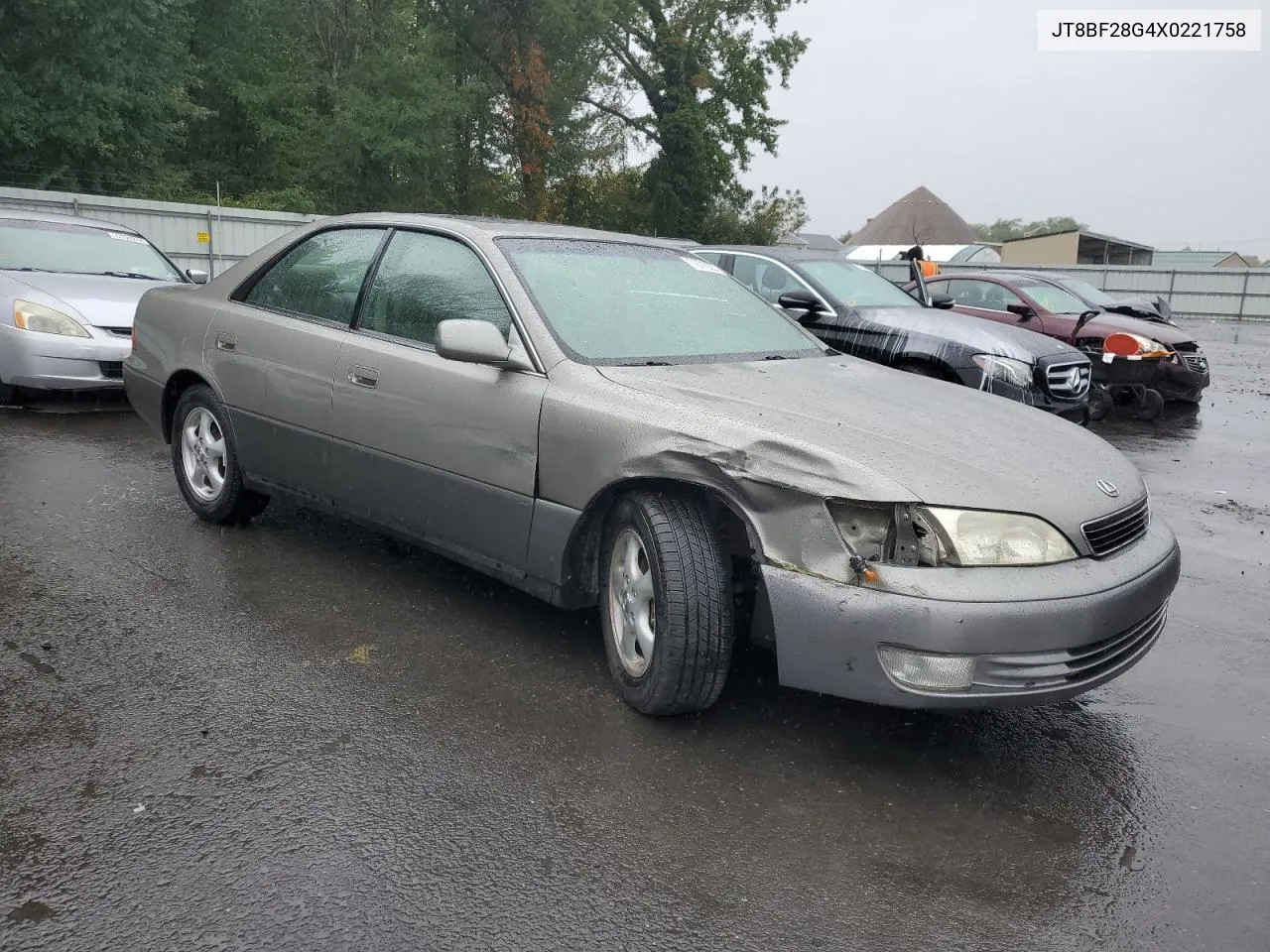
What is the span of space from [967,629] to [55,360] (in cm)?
720

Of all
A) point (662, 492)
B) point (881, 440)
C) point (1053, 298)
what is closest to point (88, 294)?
point (662, 492)

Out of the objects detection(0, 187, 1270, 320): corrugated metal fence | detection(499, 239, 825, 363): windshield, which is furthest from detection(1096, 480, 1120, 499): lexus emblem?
detection(0, 187, 1270, 320): corrugated metal fence

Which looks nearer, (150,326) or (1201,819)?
(1201,819)

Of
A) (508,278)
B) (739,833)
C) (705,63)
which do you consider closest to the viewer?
(739,833)

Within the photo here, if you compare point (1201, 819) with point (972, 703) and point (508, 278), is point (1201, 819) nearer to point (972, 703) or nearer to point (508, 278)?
point (972, 703)

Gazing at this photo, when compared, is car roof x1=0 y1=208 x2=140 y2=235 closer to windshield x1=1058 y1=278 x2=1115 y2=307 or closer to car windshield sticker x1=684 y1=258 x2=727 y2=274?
car windshield sticker x1=684 y1=258 x2=727 y2=274

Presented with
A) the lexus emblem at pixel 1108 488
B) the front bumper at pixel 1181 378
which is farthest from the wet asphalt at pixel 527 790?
the front bumper at pixel 1181 378

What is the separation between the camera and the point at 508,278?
3.90 m

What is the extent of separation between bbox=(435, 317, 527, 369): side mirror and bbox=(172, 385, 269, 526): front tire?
176cm

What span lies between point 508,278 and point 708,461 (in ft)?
4.08

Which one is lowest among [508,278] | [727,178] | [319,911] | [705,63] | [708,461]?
[319,911]

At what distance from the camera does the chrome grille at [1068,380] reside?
→ 25.9 ft

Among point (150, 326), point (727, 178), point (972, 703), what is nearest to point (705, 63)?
point (727, 178)

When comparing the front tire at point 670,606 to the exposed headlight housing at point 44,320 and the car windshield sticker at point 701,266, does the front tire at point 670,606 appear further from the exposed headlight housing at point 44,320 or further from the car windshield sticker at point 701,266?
the exposed headlight housing at point 44,320
